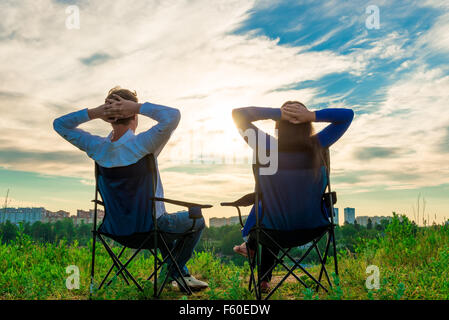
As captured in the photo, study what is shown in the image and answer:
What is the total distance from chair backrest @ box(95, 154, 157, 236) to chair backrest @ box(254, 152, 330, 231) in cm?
92

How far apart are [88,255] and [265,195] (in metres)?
3.20

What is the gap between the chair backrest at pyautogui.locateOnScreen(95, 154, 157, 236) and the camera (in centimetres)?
324

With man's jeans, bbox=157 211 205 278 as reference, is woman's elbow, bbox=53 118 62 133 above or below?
above

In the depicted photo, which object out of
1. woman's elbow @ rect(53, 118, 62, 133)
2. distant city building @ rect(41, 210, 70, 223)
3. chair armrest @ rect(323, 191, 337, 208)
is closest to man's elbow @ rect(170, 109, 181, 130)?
woman's elbow @ rect(53, 118, 62, 133)

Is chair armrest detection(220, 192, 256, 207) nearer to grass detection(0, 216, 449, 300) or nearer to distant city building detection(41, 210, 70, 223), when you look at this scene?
grass detection(0, 216, 449, 300)

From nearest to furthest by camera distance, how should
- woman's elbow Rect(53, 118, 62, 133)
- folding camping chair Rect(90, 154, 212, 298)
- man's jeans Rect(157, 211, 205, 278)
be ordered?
folding camping chair Rect(90, 154, 212, 298), man's jeans Rect(157, 211, 205, 278), woman's elbow Rect(53, 118, 62, 133)

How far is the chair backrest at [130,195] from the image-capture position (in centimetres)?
324

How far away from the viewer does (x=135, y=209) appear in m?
3.30

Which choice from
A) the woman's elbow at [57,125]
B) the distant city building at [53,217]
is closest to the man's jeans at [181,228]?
the woman's elbow at [57,125]

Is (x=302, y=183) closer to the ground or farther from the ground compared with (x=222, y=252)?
farther from the ground

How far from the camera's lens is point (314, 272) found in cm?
498

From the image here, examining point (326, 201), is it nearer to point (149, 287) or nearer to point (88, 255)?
→ point (149, 287)

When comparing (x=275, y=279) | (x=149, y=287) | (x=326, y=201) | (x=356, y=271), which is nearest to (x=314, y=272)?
(x=275, y=279)

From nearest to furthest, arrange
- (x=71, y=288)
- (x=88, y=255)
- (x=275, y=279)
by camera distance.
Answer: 1. (x=71, y=288)
2. (x=275, y=279)
3. (x=88, y=255)
